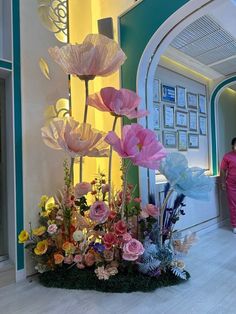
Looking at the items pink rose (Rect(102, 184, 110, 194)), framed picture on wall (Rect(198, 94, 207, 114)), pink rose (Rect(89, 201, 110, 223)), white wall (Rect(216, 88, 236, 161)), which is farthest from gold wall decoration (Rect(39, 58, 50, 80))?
white wall (Rect(216, 88, 236, 161))

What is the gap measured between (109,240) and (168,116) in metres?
2.14

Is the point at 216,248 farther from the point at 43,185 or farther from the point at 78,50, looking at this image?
the point at 78,50

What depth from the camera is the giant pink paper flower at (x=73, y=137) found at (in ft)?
6.87

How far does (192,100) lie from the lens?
166 inches

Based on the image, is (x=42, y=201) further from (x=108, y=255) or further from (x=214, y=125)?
(x=214, y=125)

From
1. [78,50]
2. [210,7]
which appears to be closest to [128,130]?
[78,50]

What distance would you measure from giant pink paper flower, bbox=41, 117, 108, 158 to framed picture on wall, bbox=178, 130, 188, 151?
1.95 meters

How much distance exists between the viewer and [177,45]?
3408mm

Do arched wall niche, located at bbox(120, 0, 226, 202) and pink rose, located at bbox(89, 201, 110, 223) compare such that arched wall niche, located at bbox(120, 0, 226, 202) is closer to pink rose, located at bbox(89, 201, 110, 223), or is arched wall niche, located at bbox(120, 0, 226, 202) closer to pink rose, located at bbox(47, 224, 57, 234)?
pink rose, located at bbox(89, 201, 110, 223)

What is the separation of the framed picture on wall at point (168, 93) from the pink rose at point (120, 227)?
2058 mm

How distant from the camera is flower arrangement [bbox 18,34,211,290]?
82.7 inches

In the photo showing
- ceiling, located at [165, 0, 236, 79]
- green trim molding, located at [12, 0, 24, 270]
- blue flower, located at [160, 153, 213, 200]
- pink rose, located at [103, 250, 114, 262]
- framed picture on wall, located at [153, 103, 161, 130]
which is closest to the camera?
blue flower, located at [160, 153, 213, 200]

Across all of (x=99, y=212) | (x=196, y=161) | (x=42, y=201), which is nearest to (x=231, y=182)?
(x=196, y=161)

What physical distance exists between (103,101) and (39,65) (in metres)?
0.85
